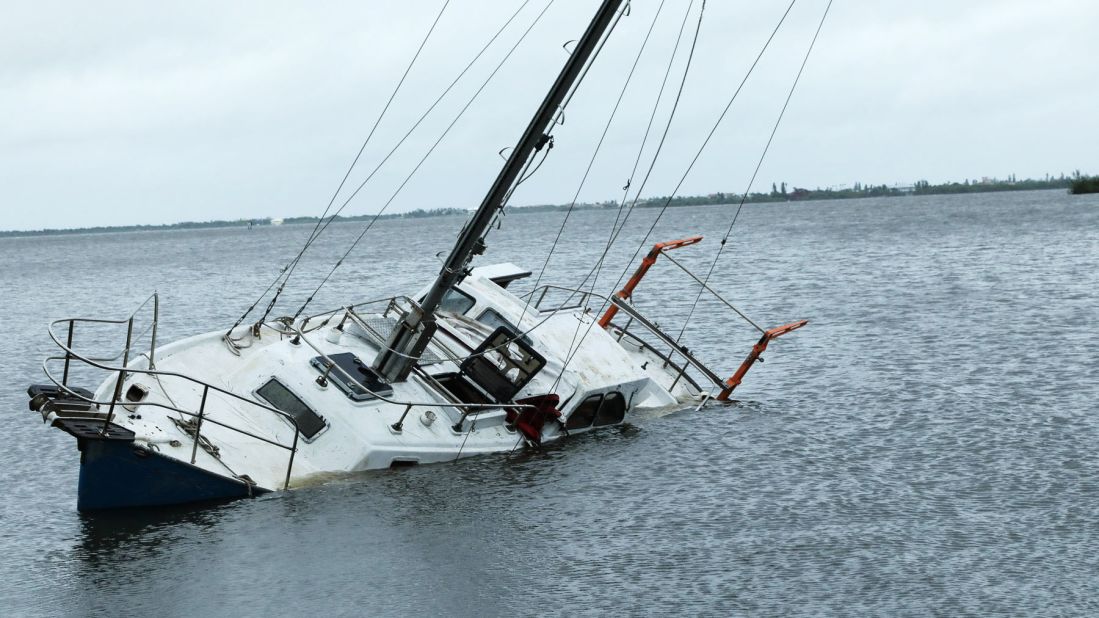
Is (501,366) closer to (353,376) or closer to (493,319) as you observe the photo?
(493,319)

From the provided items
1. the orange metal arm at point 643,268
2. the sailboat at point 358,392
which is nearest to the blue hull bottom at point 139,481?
the sailboat at point 358,392

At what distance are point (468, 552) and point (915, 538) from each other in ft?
21.2

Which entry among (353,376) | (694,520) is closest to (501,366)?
(353,376)

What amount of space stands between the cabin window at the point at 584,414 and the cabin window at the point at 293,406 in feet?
17.5

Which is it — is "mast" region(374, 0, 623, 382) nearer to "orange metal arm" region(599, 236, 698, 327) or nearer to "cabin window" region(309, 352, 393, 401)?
"cabin window" region(309, 352, 393, 401)

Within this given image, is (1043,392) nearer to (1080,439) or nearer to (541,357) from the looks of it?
(1080,439)

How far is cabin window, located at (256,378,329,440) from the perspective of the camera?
1895cm

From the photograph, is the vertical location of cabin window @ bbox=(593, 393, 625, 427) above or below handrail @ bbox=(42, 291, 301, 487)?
below

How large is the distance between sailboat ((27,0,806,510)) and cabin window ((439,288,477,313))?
0.03m

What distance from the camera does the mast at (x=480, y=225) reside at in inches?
770

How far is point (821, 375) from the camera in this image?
30.9m

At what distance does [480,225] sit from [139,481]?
698 cm

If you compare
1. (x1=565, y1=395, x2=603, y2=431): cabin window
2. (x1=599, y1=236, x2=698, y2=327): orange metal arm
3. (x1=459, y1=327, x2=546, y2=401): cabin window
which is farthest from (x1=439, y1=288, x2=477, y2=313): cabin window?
(x1=565, y1=395, x2=603, y2=431): cabin window

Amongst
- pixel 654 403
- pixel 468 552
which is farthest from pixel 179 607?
pixel 654 403
